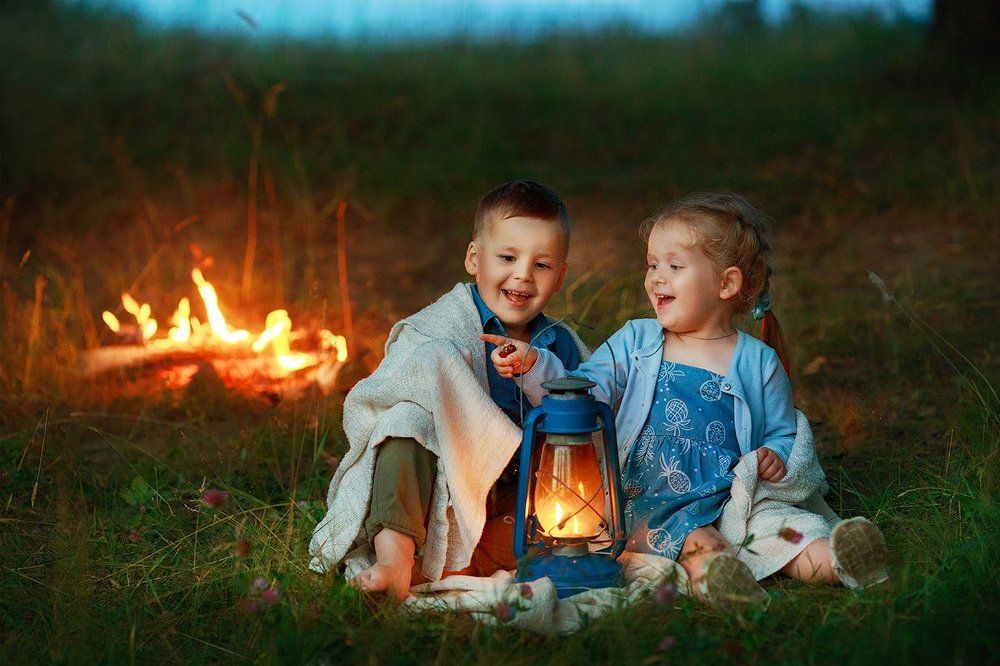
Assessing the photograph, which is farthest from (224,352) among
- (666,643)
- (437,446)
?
(666,643)

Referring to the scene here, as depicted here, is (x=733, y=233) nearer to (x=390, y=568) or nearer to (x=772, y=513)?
(x=772, y=513)

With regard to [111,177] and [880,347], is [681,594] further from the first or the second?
[111,177]

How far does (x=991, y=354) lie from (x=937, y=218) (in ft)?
8.41

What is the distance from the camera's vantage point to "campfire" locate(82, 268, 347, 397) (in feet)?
15.9

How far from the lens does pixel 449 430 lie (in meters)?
3.10

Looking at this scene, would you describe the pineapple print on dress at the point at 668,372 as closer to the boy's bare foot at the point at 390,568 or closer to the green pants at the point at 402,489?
the green pants at the point at 402,489

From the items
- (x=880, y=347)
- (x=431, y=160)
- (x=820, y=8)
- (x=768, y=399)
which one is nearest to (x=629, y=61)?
(x=820, y=8)

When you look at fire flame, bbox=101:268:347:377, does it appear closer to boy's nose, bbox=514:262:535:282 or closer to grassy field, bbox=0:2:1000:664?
grassy field, bbox=0:2:1000:664

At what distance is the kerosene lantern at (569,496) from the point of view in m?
2.92

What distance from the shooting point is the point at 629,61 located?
1136 cm

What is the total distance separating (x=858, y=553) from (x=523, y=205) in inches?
52.3

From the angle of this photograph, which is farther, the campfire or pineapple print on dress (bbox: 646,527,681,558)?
the campfire

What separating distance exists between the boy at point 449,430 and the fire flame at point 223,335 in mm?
1408

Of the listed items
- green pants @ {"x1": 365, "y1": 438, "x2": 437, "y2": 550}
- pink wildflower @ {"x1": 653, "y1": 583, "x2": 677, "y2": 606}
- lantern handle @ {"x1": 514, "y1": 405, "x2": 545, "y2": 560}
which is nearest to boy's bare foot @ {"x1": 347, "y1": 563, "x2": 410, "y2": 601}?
green pants @ {"x1": 365, "y1": 438, "x2": 437, "y2": 550}
